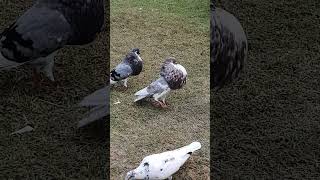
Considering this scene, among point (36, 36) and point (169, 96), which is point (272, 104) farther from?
point (36, 36)

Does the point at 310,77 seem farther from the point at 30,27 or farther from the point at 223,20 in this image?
the point at 30,27

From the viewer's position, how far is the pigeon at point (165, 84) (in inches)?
190

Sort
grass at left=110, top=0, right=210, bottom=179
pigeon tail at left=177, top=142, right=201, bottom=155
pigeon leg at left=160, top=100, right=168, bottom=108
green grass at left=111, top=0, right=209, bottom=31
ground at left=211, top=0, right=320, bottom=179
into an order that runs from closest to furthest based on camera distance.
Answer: pigeon tail at left=177, top=142, right=201, bottom=155 < ground at left=211, top=0, right=320, bottom=179 < grass at left=110, top=0, right=210, bottom=179 < pigeon leg at left=160, top=100, right=168, bottom=108 < green grass at left=111, top=0, right=209, bottom=31

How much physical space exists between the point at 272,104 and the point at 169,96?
0.97 metres

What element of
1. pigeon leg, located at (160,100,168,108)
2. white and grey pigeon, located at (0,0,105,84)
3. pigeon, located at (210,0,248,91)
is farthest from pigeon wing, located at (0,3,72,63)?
pigeon, located at (210,0,248,91)

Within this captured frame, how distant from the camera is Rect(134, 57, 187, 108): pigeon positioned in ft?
15.8

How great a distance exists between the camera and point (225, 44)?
4.41 m

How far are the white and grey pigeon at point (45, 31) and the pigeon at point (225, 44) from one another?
117cm

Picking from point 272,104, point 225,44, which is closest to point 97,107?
point 225,44

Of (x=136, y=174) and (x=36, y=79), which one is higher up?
(x=36, y=79)

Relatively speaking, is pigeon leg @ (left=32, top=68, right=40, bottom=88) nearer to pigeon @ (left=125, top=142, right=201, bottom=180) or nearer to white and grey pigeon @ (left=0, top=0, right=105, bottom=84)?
white and grey pigeon @ (left=0, top=0, right=105, bottom=84)

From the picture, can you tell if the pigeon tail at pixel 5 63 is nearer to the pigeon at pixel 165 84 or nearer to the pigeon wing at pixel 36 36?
the pigeon wing at pixel 36 36

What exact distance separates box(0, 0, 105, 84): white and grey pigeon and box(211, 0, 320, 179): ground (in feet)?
4.69

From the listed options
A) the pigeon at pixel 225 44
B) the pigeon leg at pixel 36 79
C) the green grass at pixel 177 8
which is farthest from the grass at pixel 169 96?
the pigeon leg at pixel 36 79
